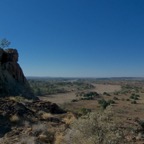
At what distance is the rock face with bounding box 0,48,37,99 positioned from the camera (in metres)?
27.2

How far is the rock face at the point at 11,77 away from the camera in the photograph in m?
27.2

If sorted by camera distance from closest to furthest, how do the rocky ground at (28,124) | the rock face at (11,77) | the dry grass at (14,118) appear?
the rocky ground at (28,124) < the dry grass at (14,118) < the rock face at (11,77)

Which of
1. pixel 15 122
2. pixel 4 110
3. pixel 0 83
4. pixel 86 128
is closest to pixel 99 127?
pixel 86 128

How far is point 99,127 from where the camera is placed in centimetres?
1098

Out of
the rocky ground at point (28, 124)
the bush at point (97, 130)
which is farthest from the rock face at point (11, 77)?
the bush at point (97, 130)

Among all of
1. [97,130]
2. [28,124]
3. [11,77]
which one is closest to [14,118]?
[28,124]

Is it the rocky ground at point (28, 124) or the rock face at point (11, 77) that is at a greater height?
the rock face at point (11, 77)

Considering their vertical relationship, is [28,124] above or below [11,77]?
below

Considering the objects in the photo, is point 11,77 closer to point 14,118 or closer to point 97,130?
point 14,118

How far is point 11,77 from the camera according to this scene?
30.3m

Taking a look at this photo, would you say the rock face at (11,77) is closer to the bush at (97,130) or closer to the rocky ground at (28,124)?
the rocky ground at (28,124)

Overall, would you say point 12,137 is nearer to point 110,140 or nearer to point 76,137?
point 76,137

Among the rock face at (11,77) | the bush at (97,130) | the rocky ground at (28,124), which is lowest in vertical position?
the rocky ground at (28,124)

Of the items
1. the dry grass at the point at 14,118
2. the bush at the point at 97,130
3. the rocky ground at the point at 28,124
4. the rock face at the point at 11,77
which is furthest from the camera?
the rock face at the point at 11,77
